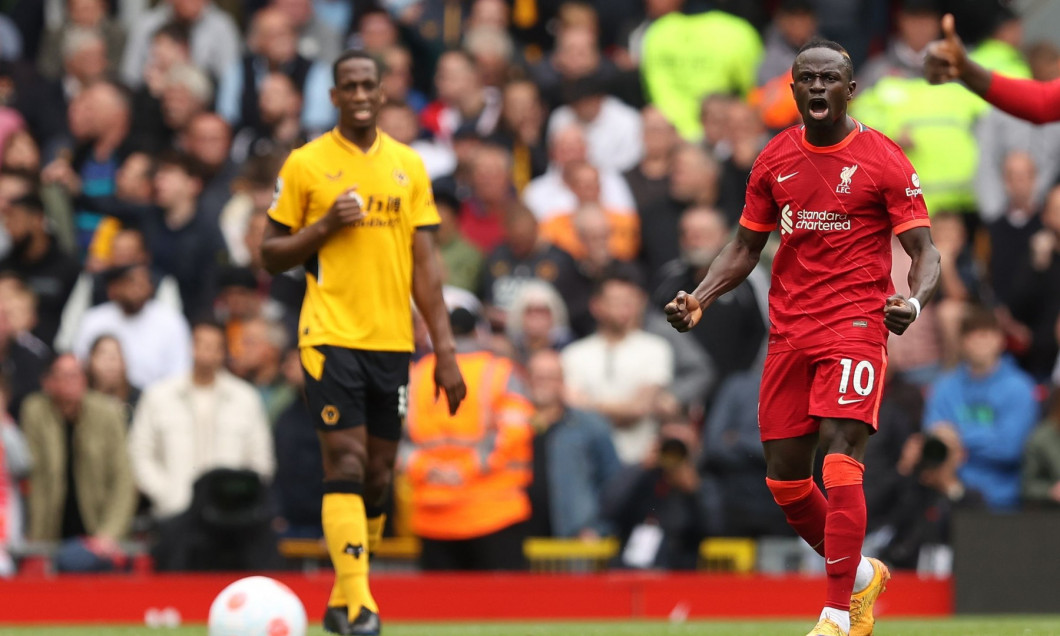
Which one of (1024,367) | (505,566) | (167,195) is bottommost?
(505,566)

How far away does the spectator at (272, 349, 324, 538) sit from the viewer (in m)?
12.8

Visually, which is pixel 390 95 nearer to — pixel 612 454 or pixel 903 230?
pixel 612 454

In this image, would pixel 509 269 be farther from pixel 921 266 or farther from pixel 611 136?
pixel 921 266

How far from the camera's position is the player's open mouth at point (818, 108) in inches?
295

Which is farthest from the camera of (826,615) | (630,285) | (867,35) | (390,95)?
(867,35)

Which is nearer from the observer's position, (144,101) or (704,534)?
(704,534)

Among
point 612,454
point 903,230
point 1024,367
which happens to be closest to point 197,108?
point 612,454

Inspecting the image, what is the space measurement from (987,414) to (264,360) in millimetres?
5253

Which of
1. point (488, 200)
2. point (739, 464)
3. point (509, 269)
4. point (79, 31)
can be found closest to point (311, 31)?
point (79, 31)

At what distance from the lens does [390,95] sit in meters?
16.1

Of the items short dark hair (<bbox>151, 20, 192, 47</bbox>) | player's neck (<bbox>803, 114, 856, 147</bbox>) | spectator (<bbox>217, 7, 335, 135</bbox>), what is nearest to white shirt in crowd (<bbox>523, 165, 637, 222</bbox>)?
spectator (<bbox>217, 7, 335, 135</bbox>)

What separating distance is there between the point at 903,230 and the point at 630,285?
6.11m

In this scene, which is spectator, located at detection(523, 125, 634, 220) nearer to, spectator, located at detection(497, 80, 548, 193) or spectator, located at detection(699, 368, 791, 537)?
spectator, located at detection(497, 80, 548, 193)

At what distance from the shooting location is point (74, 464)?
42.1 ft
